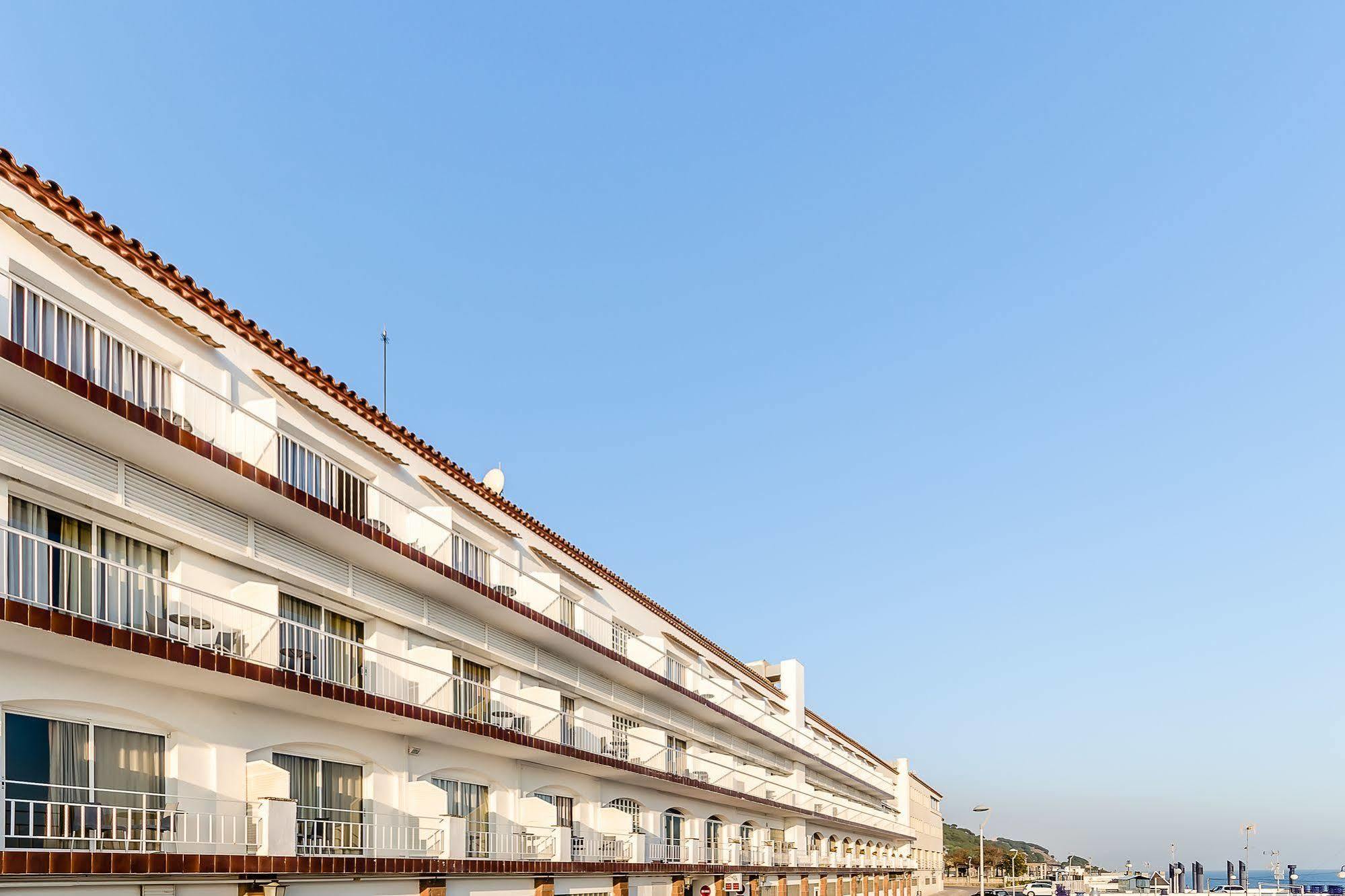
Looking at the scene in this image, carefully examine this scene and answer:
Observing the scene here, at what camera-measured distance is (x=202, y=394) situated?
18.5 metres

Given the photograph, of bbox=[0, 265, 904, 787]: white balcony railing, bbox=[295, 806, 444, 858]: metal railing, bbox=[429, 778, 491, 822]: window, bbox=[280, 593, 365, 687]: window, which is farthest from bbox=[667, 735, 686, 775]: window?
bbox=[280, 593, 365, 687]: window

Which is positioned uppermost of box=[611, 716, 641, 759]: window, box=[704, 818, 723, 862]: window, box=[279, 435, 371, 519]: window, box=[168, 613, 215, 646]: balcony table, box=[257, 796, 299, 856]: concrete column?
box=[279, 435, 371, 519]: window

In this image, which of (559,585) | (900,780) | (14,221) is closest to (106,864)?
(14,221)

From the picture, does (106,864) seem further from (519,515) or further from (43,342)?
(519,515)

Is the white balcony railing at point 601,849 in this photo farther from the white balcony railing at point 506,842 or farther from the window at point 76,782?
the window at point 76,782

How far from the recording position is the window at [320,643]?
20.1 m

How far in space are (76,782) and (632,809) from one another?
23.7 metres

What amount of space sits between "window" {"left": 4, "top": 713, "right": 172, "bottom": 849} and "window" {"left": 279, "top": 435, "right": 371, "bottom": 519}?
17.8 feet

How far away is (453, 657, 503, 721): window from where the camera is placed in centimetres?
2594

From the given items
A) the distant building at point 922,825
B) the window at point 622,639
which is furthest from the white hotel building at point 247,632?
the distant building at point 922,825

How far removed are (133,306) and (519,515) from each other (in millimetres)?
15473

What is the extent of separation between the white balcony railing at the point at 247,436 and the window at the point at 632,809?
5.09 metres

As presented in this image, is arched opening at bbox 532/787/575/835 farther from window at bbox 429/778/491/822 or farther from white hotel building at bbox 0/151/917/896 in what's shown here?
window at bbox 429/778/491/822

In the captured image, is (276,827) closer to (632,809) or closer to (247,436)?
(247,436)
